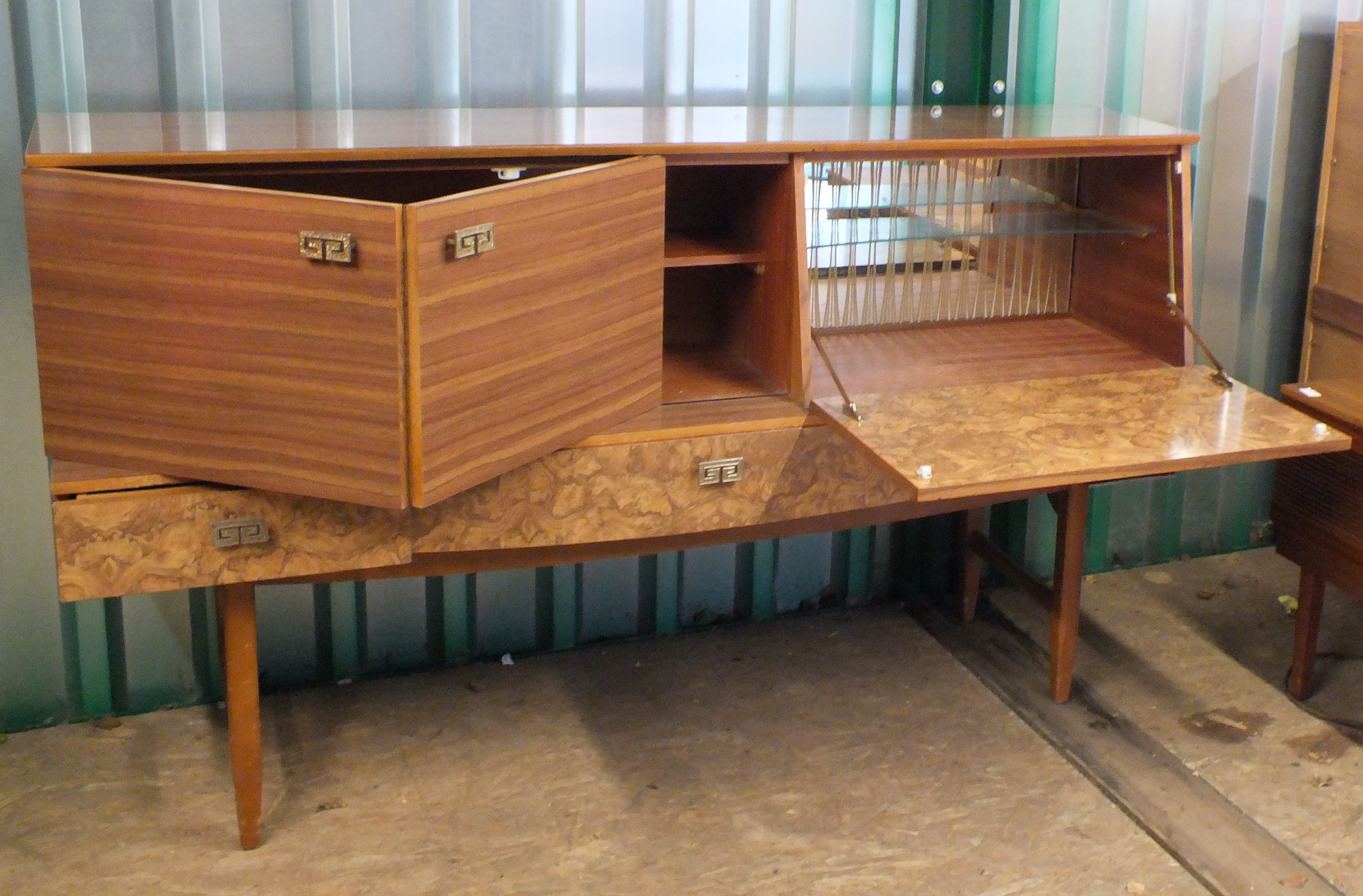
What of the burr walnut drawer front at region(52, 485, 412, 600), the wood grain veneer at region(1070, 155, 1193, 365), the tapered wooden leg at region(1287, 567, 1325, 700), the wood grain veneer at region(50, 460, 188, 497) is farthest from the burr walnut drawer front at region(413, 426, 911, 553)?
the tapered wooden leg at region(1287, 567, 1325, 700)

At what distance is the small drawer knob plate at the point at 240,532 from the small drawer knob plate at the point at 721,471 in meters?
0.70

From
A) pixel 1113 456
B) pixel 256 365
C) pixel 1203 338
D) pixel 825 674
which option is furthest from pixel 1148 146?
pixel 256 365

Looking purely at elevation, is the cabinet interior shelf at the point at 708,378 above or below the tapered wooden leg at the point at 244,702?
above

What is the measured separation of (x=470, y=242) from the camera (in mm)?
1924

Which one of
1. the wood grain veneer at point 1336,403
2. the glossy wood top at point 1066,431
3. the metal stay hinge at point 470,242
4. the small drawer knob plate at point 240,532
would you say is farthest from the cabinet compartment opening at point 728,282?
the wood grain veneer at point 1336,403

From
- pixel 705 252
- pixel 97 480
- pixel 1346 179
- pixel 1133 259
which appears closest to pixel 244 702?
pixel 97 480

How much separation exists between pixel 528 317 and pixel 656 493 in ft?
1.38

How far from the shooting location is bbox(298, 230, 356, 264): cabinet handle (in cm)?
185

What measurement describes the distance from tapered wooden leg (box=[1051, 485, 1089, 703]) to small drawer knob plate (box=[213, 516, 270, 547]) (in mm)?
1570

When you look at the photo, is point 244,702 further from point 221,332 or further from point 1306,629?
point 1306,629

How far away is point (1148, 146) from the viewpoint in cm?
261

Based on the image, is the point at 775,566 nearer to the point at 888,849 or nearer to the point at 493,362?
the point at 888,849

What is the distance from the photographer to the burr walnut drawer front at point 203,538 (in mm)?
2061

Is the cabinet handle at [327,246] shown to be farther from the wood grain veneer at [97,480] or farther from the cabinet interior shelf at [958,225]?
the cabinet interior shelf at [958,225]
